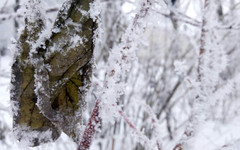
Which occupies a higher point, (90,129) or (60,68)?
(60,68)

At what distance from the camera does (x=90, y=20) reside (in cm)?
42

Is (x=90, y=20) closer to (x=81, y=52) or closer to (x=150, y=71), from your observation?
(x=81, y=52)

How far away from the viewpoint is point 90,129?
445 millimetres

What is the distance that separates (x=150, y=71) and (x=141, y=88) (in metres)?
0.39

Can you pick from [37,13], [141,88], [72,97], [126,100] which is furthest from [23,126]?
[141,88]

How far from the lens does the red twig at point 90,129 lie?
44 centimetres

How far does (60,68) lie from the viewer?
1.41 feet

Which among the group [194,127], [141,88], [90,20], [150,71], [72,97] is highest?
[150,71]

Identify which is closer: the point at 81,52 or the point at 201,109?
the point at 81,52

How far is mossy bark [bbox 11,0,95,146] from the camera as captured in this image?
0.42 metres

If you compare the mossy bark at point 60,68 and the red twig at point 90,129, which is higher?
the mossy bark at point 60,68

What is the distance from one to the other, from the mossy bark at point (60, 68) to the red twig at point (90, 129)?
0.10 ft

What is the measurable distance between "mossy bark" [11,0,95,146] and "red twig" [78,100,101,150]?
0.03 m

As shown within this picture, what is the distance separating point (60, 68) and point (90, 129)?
0.39 feet
